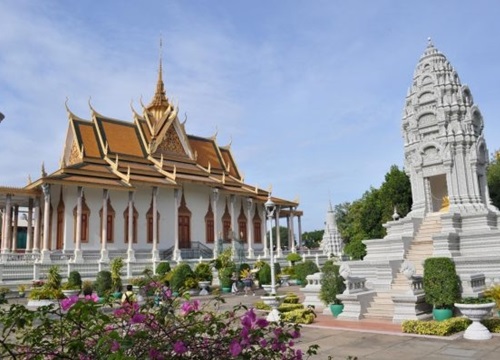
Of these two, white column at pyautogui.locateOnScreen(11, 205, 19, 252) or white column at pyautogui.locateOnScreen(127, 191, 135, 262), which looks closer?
white column at pyautogui.locateOnScreen(127, 191, 135, 262)

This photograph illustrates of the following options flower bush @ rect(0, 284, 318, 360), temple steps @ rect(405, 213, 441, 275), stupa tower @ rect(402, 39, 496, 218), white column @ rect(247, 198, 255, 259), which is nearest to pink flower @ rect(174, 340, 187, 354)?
flower bush @ rect(0, 284, 318, 360)

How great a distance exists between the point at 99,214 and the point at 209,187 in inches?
324

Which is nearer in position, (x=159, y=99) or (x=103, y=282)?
(x=103, y=282)

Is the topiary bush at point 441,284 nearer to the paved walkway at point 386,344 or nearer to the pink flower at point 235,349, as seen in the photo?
the paved walkway at point 386,344

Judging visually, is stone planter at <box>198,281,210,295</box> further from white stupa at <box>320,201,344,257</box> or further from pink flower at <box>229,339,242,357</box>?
white stupa at <box>320,201,344,257</box>

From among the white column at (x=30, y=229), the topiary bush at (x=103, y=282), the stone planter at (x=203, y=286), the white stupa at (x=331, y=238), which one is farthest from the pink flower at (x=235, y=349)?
the white stupa at (x=331, y=238)

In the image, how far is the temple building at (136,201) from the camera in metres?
24.8

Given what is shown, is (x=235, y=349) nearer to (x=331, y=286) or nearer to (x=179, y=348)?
(x=179, y=348)

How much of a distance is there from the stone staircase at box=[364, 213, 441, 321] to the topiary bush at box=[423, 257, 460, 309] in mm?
1330

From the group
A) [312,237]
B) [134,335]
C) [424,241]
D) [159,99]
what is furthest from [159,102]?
[312,237]

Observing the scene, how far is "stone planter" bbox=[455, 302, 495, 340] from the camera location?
7.96 meters

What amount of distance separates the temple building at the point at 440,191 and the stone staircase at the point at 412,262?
3cm

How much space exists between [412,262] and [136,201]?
19.0 meters

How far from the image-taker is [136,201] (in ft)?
92.9
